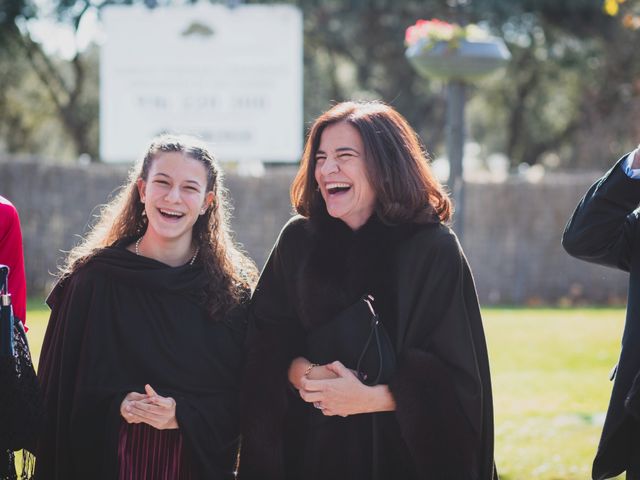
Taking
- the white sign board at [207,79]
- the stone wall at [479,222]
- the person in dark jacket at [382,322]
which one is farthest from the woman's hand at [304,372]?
the white sign board at [207,79]

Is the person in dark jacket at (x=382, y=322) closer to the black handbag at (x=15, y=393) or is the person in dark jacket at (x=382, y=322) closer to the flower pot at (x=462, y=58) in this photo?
the black handbag at (x=15, y=393)

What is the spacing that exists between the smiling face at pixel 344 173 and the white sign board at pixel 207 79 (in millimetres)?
11737

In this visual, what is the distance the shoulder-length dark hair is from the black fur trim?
51 centimetres

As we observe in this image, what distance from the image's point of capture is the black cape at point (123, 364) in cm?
322

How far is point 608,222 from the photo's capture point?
10.2ft

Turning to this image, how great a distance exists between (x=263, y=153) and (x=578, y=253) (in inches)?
480

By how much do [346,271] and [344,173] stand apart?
354mm

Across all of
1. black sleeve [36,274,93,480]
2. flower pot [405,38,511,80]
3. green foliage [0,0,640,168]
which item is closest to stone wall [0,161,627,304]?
green foliage [0,0,640,168]

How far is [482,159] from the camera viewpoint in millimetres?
33938

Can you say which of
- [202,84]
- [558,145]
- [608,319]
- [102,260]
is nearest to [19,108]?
[202,84]

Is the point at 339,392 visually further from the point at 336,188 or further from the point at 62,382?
the point at 62,382

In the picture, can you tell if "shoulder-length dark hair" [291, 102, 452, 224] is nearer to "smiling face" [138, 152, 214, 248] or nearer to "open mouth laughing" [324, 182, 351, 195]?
"open mouth laughing" [324, 182, 351, 195]

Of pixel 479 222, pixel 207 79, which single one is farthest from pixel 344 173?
pixel 207 79

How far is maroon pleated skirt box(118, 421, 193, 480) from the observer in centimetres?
325
